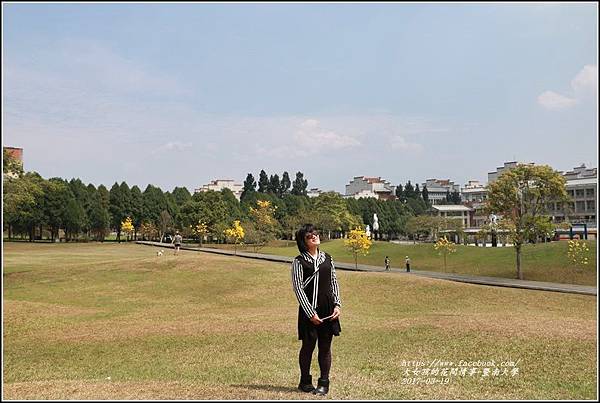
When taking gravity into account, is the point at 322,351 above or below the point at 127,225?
below

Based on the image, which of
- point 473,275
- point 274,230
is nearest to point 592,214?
point 274,230

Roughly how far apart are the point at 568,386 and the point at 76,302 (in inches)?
902

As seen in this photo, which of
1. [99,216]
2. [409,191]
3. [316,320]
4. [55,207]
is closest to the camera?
[316,320]

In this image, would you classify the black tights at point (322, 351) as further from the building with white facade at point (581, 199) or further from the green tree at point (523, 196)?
the building with white facade at point (581, 199)

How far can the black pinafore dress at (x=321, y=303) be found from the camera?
7.62 metres

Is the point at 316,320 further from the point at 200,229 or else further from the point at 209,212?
the point at 209,212

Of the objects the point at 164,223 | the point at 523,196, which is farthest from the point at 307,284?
the point at 164,223

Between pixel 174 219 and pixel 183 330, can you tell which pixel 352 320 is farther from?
pixel 174 219

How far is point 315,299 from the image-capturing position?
761cm

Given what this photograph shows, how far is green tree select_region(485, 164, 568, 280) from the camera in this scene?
135 feet

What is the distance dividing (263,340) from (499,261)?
3855cm

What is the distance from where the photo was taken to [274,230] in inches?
3590

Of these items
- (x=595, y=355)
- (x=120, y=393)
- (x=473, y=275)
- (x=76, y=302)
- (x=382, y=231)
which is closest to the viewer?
(x=120, y=393)

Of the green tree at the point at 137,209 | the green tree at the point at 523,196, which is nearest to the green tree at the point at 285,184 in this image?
the green tree at the point at 137,209
